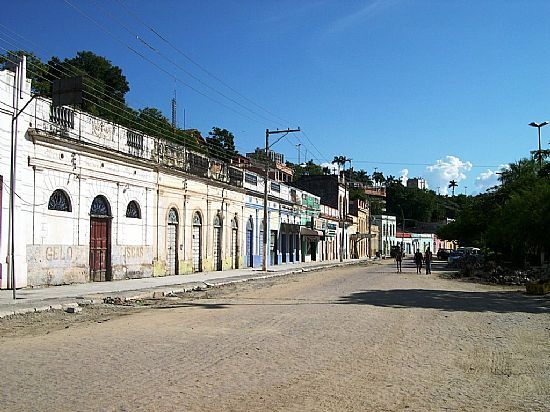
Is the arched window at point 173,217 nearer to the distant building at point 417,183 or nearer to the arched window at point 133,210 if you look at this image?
the arched window at point 133,210

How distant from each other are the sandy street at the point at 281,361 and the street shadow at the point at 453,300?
4.84 ft

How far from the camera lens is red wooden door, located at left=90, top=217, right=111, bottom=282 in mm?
24781

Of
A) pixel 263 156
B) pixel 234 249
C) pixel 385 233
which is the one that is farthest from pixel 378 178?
pixel 234 249

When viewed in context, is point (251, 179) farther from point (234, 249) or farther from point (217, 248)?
point (217, 248)

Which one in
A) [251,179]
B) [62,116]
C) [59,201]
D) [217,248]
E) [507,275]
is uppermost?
[62,116]

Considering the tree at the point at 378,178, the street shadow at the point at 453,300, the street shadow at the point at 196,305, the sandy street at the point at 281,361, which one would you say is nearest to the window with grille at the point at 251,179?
the street shadow at the point at 453,300

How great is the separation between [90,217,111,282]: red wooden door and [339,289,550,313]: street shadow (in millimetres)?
11213

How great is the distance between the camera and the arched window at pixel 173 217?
31344 mm

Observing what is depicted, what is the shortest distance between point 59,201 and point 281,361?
16.5 m

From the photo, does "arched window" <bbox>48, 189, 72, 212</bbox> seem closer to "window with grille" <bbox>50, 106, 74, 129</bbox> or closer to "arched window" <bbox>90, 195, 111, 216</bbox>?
"arched window" <bbox>90, 195, 111, 216</bbox>

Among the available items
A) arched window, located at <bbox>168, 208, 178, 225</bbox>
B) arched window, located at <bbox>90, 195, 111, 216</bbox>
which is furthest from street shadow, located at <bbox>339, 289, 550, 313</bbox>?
arched window, located at <bbox>168, 208, 178, 225</bbox>

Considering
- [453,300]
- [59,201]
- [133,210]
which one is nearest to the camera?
[453,300]

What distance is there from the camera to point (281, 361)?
873 centimetres

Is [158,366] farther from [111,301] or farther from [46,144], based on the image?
[46,144]
